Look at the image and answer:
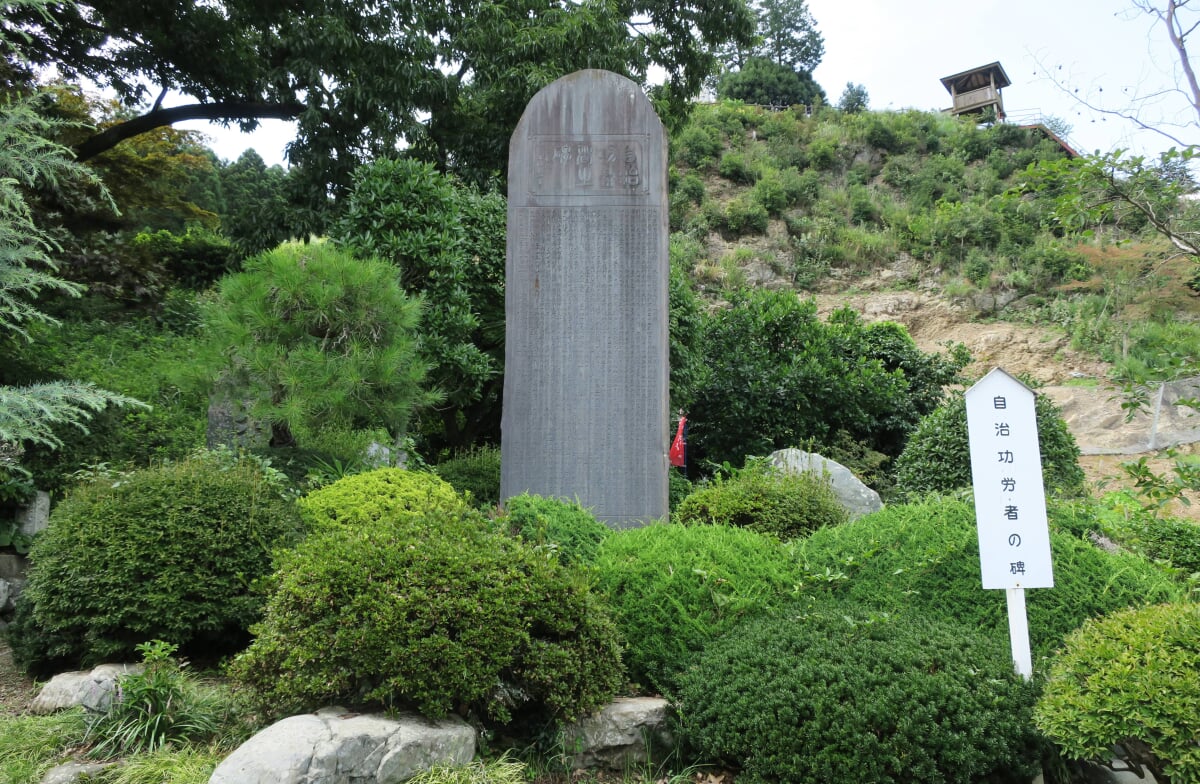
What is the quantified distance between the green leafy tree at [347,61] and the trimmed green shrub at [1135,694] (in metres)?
8.39

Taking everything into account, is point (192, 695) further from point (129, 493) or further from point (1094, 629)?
point (1094, 629)

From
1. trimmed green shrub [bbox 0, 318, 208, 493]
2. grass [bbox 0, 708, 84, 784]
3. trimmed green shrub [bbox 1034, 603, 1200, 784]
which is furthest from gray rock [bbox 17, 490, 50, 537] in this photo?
trimmed green shrub [bbox 1034, 603, 1200, 784]

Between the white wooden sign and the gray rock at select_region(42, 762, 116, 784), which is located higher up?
the white wooden sign

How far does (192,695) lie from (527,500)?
1.82 metres

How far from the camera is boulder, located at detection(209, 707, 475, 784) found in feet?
8.32

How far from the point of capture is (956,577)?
3629 mm

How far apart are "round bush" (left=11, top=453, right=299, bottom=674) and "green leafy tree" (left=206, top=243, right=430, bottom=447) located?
3.91 feet

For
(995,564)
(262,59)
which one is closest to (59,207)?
(262,59)

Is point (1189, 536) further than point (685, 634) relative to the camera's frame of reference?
Yes

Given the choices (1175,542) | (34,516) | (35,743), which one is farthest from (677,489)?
(35,743)

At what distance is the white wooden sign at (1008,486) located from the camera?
3.15m

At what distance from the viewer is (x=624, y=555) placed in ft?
12.6

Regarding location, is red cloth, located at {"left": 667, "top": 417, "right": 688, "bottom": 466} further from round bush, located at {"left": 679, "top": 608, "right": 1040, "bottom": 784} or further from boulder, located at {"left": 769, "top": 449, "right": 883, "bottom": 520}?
round bush, located at {"left": 679, "top": 608, "right": 1040, "bottom": 784}

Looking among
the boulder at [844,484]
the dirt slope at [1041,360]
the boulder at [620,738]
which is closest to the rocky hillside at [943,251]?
the dirt slope at [1041,360]
